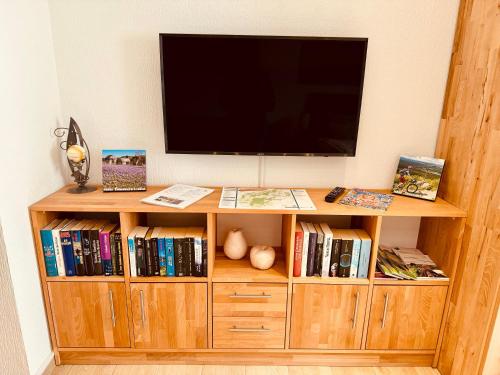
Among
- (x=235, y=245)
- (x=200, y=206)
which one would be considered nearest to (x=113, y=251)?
(x=200, y=206)

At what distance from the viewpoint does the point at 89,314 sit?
1.67m

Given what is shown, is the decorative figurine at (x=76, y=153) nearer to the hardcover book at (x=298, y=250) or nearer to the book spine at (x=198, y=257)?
the book spine at (x=198, y=257)

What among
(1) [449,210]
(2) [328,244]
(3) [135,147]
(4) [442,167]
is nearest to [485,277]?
(1) [449,210]

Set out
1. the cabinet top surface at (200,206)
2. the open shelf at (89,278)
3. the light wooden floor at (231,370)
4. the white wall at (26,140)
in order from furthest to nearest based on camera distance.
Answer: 1. the light wooden floor at (231,370)
2. the open shelf at (89,278)
3. the cabinet top surface at (200,206)
4. the white wall at (26,140)

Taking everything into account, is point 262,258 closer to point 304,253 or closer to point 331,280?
point 304,253

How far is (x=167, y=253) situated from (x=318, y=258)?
0.74 metres

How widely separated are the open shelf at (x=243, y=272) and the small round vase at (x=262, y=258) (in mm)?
28

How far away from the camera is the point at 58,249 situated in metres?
1.59

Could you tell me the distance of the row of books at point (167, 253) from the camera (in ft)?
5.27

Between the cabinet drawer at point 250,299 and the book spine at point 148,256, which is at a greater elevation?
the book spine at point 148,256

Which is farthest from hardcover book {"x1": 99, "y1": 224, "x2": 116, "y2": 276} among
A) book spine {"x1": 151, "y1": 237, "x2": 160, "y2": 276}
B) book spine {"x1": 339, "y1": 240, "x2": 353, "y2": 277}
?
book spine {"x1": 339, "y1": 240, "x2": 353, "y2": 277}

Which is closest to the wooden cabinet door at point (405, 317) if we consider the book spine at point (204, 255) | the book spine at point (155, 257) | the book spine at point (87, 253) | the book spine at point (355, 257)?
the book spine at point (355, 257)

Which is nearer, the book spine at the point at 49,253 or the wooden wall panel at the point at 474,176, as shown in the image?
the wooden wall panel at the point at 474,176

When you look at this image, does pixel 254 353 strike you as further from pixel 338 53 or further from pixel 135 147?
pixel 338 53
